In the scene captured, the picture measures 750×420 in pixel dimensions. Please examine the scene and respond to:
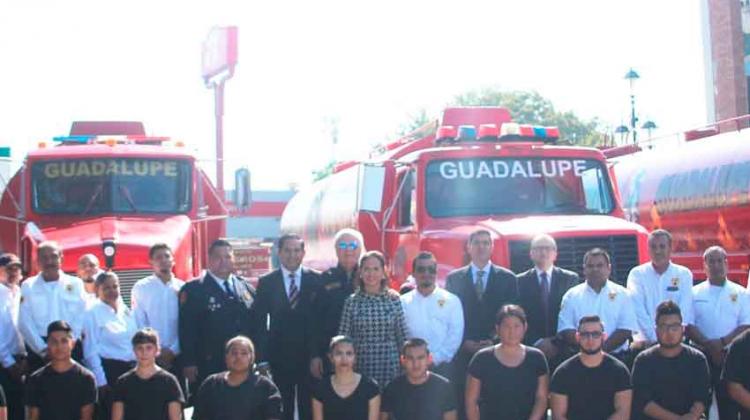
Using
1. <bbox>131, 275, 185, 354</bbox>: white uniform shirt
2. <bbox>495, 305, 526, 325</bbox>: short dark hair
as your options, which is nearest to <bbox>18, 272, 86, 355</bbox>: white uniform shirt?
<bbox>131, 275, 185, 354</bbox>: white uniform shirt

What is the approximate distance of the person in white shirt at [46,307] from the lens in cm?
929

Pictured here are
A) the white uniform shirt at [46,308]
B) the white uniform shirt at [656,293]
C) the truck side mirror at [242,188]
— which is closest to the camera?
the white uniform shirt at [46,308]

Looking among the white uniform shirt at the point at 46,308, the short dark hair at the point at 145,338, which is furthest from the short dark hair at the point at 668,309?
the white uniform shirt at the point at 46,308

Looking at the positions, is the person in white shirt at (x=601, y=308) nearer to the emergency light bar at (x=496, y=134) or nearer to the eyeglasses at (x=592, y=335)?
the eyeglasses at (x=592, y=335)

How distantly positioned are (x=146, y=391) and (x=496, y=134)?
19.8 feet

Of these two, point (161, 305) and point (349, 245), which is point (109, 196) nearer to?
point (161, 305)

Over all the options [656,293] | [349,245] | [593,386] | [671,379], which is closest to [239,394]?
[349,245]

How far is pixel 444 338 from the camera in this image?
9211mm

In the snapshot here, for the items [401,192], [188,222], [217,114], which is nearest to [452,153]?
[401,192]

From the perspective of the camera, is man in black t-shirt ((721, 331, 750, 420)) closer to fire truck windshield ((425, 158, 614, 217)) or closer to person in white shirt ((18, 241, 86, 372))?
fire truck windshield ((425, 158, 614, 217))

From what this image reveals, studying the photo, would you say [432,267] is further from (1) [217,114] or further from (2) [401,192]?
(1) [217,114]

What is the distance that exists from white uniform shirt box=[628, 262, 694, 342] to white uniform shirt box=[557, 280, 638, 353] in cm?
30

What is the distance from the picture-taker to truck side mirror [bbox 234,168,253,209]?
46.1 feet

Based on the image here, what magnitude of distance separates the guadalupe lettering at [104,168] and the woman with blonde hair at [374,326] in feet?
17.7
